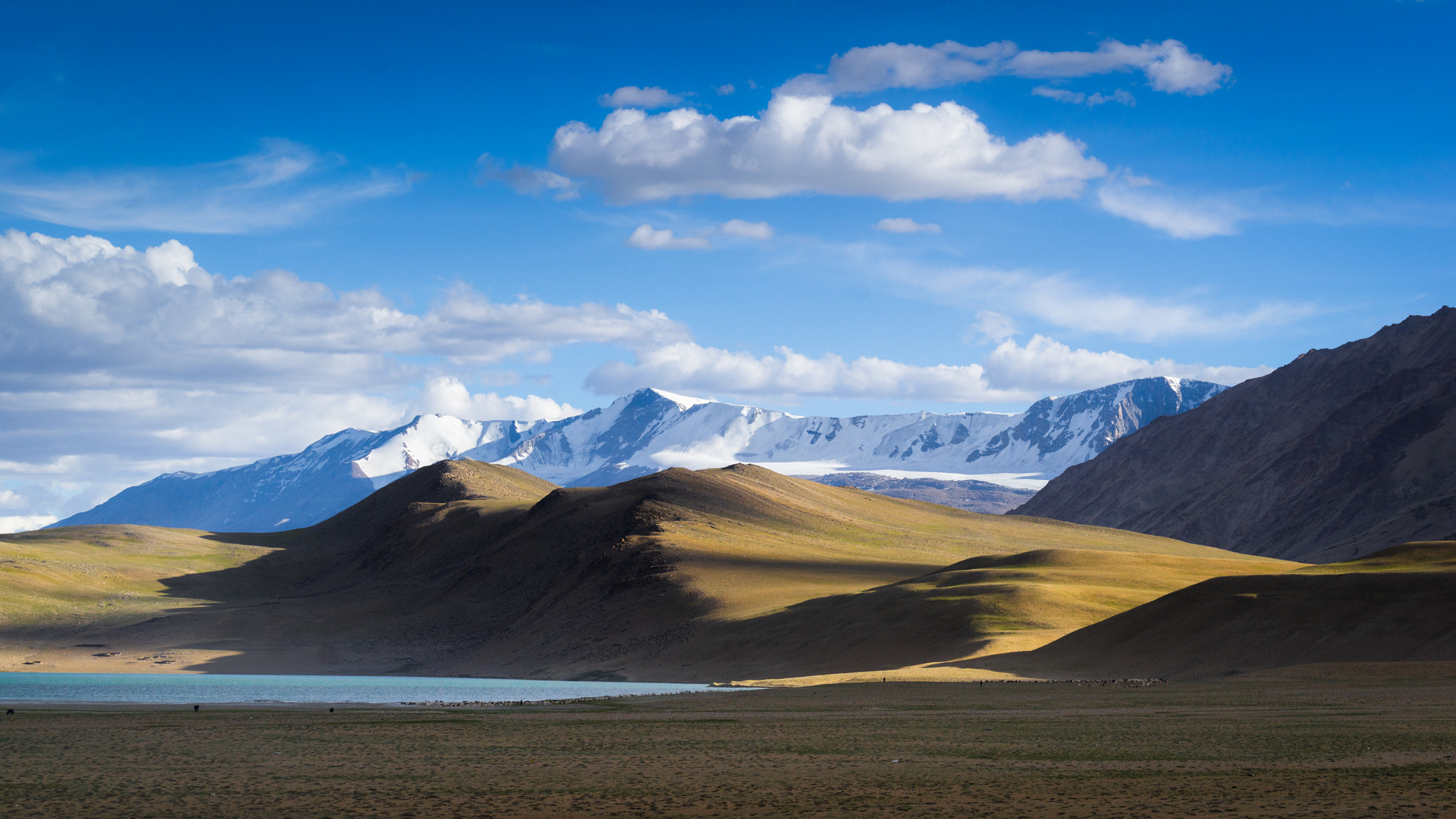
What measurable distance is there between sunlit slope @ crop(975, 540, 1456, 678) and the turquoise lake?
81.7 feet

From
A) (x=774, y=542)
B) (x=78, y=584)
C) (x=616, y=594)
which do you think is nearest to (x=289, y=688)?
(x=616, y=594)

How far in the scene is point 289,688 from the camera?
87875 mm

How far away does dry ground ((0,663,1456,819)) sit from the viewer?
25.3 m

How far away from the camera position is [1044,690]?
208ft

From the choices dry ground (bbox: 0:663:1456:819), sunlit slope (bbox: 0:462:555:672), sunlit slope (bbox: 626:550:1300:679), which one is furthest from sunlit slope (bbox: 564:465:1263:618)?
dry ground (bbox: 0:663:1456:819)

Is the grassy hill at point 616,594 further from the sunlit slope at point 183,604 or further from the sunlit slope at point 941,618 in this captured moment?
the sunlit slope at point 183,604

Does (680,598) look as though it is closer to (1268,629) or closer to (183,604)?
(1268,629)

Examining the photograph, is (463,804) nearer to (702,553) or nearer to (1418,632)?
(1418,632)

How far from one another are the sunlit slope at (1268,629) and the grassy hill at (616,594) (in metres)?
8.61

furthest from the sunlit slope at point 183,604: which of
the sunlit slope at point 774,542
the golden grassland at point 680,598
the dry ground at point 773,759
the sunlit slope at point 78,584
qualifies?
the dry ground at point 773,759

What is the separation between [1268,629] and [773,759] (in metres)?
52.8

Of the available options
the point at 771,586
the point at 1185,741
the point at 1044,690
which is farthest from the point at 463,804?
the point at 771,586

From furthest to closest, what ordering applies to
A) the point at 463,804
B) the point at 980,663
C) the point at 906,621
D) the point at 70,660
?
the point at 70,660
the point at 906,621
the point at 980,663
the point at 463,804

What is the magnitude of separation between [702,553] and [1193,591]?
230 feet
